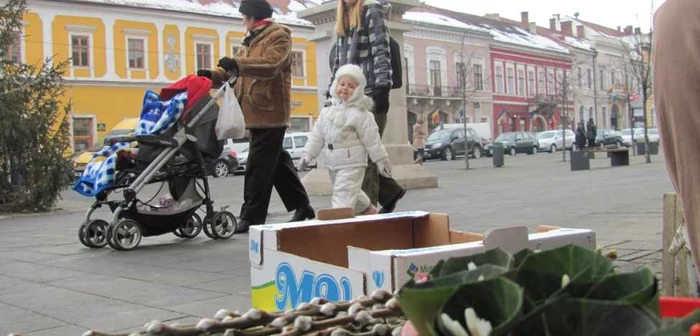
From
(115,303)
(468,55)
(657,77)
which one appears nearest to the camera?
(657,77)

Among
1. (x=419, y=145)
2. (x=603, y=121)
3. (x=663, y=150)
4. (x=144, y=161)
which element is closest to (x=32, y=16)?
(x=419, y=145)

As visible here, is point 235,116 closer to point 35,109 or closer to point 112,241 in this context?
point 112,241

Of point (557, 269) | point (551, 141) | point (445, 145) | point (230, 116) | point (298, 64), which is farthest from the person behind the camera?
point (551, 141)

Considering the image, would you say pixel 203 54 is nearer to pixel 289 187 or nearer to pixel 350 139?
pixel 289 187

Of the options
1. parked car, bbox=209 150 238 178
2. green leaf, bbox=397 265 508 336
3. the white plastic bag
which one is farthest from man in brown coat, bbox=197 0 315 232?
parked car, bbox=209 150 238 178

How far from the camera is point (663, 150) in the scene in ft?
5.18

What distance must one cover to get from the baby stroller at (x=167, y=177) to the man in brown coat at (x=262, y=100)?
0.27m

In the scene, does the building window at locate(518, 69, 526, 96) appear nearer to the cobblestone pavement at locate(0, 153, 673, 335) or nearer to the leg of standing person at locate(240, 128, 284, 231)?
the cobblestone pavement at locate(0, 153, 673, 335)

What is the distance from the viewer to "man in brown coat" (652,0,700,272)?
1.42 meters

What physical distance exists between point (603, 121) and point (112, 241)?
75187 millimetres

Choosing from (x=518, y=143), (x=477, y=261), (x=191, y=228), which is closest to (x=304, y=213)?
(x=191, y=228)

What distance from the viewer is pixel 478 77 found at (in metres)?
62.1

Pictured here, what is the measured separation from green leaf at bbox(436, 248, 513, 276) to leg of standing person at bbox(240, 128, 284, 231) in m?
5.80

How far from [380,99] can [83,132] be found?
124 ft
